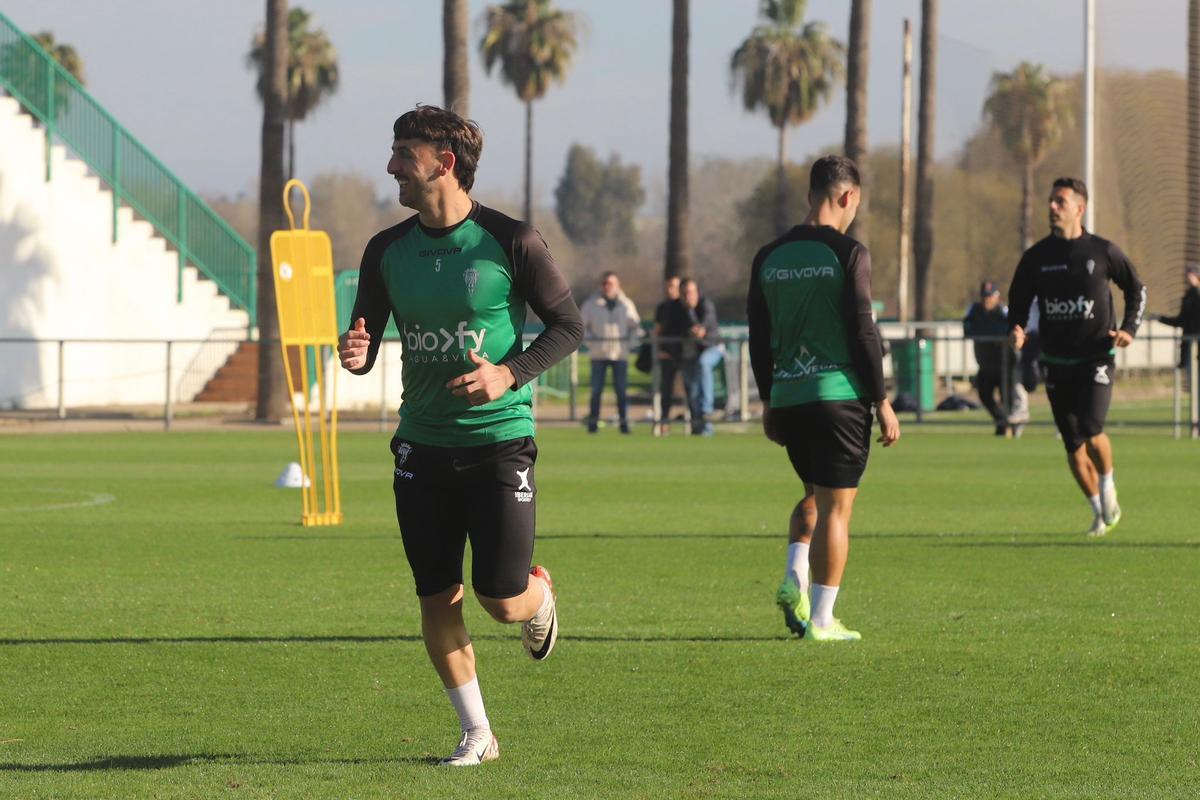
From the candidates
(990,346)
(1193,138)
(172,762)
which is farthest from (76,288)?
(172,762)

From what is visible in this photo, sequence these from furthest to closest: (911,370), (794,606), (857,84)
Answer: (857,84) → (911,370) → (794,606)

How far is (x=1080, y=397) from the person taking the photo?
42.3 ft

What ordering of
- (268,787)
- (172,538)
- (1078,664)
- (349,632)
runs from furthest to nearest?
→ (172,538), (349,632), (1078,664), (268,787)

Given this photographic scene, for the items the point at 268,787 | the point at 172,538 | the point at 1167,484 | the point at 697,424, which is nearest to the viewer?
the point at 268,787

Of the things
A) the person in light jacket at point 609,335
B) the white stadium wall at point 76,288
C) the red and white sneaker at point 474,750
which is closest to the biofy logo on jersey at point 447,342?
the red and white sneaker at point 474,750

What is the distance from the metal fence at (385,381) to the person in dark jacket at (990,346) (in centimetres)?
29

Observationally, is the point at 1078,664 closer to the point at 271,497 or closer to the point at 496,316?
the point at 496,316

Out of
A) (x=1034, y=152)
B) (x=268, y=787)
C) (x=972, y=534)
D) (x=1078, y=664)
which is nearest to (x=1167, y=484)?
(x=972, y=534)

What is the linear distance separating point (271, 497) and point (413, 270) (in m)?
11.5

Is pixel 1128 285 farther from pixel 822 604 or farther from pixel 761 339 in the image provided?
pixel 822 604

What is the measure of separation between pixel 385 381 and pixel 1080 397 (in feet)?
75.7

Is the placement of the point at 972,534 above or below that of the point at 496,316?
below

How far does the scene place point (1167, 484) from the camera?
733 inches

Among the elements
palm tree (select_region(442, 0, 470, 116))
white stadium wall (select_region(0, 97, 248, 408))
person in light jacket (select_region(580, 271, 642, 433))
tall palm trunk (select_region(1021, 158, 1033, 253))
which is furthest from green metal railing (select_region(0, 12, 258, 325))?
tall palm trunk (select_region(1021, 158, 1033, 253))
